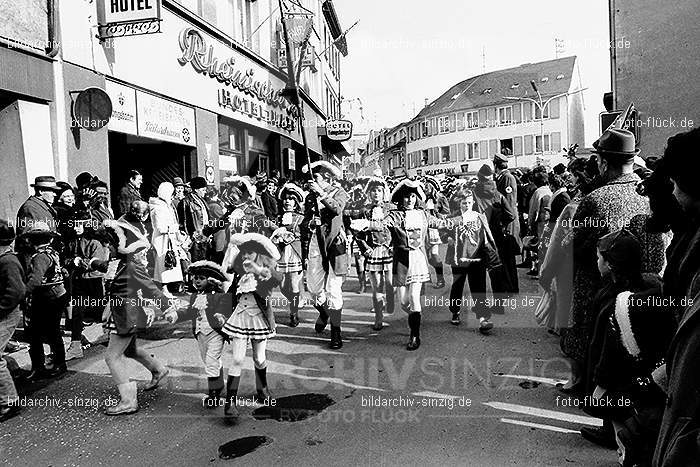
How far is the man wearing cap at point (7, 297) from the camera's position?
5.18 metres

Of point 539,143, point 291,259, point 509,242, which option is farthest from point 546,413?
point 539,143

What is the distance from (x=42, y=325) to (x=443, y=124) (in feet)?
219

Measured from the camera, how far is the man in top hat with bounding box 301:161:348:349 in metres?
7.42

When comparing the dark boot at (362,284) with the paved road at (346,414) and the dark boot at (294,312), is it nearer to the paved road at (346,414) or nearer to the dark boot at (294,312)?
the dark boot at (294,312)

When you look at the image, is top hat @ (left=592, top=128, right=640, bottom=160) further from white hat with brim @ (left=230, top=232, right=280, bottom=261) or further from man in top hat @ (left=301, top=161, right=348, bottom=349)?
man in top hat @ (left=301, top=161, right=348, bottom=349)

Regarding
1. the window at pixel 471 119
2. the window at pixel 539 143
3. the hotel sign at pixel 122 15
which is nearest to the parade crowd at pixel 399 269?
the hotel sign at pixel 122 15

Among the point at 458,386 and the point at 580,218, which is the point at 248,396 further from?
the point at 580,218

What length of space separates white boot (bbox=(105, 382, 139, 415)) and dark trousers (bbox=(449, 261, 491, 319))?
4.37 meters

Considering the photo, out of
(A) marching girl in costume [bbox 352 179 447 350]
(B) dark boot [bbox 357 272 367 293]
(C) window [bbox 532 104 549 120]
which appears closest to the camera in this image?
(A) marching girl in costume [bbox 352 179 447 350]

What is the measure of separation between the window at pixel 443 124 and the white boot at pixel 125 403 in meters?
65.9

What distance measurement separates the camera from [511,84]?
206ft

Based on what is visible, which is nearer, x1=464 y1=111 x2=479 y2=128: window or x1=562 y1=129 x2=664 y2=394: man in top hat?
x1=562 y1=129 x2=664 y2=394: man in top hat

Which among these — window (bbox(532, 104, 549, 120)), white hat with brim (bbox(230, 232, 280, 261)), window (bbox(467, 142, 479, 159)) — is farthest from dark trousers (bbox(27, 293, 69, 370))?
window (bbox(467, 142, 479, 159))

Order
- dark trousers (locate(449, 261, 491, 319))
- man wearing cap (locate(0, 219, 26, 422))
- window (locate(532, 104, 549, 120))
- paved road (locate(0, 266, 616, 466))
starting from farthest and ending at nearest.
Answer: window (locate(532, 104, 549, 120))
dark trousers (locate(449, 261, 491, 319))
man wearing cap (locate(0, 219, 26, 422))
paved road (locate(0, 266, 616, 466))
